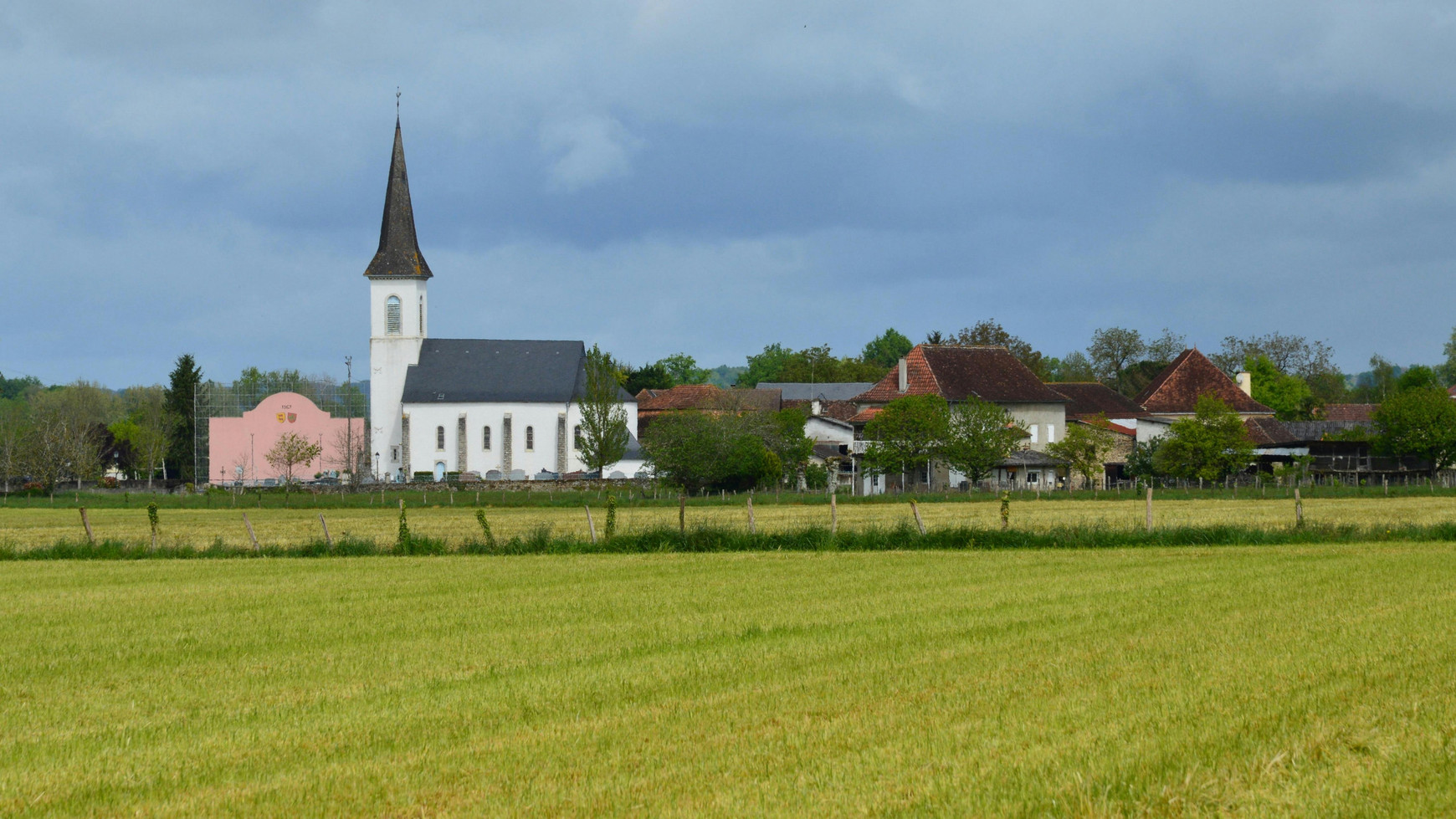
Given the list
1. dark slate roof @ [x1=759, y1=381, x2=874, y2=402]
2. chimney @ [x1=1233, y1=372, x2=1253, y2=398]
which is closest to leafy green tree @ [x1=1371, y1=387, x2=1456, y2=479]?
chimney @ [x1=1233, y1=372, x2=1253, y2=398]

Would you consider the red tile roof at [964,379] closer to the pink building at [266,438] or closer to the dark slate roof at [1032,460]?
the dark slate roof at [1032,460]

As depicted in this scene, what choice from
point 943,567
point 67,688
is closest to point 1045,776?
point 67,688

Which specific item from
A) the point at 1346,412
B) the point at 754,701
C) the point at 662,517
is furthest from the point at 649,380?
the point at 754,701

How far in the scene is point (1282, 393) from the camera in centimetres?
10094

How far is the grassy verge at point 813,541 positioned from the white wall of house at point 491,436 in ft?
187

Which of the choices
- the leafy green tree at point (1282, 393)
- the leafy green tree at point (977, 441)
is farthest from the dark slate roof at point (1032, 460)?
the leafy green tree at point (1282, 393)

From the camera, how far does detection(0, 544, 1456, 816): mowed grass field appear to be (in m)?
6.91

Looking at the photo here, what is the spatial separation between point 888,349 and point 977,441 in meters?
108

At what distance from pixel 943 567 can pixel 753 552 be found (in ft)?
17.6

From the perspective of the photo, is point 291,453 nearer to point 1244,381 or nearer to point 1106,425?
point 1106,425

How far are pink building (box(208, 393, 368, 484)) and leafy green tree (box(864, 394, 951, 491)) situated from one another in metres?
39.6

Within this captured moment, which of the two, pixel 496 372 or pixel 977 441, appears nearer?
pixel 977 441

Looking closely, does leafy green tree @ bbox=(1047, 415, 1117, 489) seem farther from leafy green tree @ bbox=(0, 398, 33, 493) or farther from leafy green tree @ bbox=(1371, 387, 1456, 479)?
leafy green tree @ bbox=(0, 398, 33, 493)

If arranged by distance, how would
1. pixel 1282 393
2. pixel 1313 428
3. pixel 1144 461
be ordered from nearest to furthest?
pixel 1144 461, pixel 1313 428, pixel 1282 393
